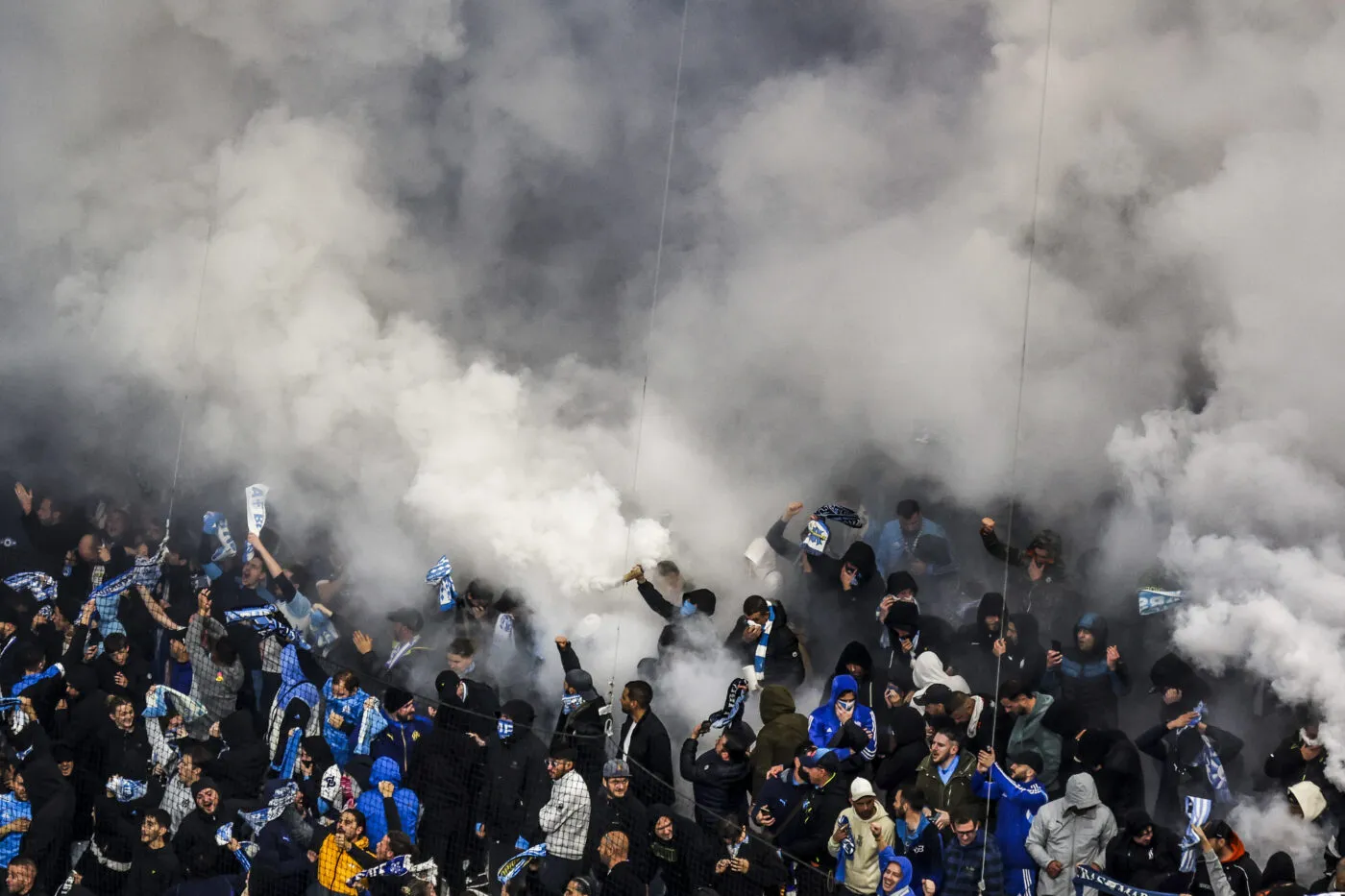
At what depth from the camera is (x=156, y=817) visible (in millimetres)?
7762

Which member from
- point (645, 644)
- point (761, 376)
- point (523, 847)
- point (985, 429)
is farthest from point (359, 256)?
point (523, 847)

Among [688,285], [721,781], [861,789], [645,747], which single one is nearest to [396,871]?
[645,747]

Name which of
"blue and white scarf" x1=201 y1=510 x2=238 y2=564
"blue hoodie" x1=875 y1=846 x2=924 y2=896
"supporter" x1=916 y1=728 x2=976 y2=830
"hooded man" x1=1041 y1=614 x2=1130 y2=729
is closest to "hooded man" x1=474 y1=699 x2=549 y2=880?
"blue hoodie" x1=875 y1=846 x2=924 y2=896

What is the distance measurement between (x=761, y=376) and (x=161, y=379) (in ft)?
15.2


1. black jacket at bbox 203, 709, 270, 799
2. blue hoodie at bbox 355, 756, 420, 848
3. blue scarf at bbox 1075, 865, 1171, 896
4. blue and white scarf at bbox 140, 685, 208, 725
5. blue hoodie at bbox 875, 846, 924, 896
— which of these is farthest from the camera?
blue and white scarf at bbox 140, 685, 208, 725

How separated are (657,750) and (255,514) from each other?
4.04m

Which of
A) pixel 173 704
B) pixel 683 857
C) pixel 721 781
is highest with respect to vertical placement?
pixel 173 704

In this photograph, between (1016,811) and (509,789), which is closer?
(1016,811)

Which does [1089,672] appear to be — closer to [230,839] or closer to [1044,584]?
[1044,584]

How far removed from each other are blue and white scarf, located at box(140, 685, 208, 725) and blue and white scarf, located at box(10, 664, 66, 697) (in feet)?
1.96

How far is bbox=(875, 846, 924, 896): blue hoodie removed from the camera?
6617 mm

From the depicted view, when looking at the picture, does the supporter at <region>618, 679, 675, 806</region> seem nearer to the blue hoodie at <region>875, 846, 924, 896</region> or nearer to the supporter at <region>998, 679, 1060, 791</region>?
the blue hoodie at <region>875, 846, 924, 896</region>

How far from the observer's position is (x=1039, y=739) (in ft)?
23.9

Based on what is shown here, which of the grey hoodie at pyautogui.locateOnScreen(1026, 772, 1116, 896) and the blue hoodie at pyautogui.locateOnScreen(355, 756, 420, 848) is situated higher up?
the grey hoodie at pyautogui.locateOnScreen(1026, 772, 1116, 896)
